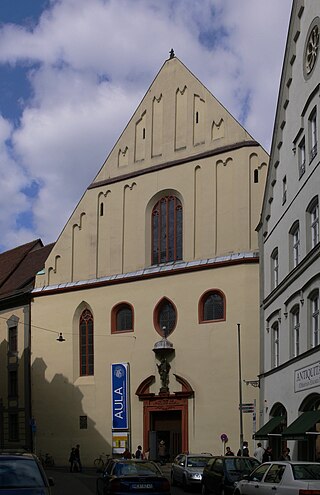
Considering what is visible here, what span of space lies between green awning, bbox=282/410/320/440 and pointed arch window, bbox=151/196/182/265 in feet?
58.4

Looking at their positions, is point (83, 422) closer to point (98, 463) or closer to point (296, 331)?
point (98, 463)

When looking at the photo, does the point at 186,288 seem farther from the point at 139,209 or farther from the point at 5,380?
the point at 5,380

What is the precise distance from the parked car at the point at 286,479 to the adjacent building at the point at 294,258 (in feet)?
24.2

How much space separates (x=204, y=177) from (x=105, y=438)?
1427 centimetres

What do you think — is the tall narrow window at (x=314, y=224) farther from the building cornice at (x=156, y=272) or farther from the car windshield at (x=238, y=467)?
the building cornice at (x=156, y=272)

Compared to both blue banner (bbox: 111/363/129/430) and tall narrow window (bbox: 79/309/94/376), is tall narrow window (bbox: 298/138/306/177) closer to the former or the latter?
blue banner (bbox: 111/363/129/430)

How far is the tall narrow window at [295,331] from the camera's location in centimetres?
2817

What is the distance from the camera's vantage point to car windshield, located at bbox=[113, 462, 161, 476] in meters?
18.6

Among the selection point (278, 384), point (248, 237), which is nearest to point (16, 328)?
point (248, 237)

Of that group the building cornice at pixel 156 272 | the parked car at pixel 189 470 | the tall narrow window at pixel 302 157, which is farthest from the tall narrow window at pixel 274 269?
the parked car at pixel 189 470

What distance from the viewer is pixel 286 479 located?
1510cm

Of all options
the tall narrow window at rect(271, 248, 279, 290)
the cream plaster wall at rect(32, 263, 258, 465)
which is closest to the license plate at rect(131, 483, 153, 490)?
the tall narrow window at rect(271, 248, 279, 290)

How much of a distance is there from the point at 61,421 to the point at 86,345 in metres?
4.34

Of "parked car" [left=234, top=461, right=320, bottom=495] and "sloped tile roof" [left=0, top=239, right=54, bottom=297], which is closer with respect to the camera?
"parked car" [left=234, top=461, right=320, bottom=495]
